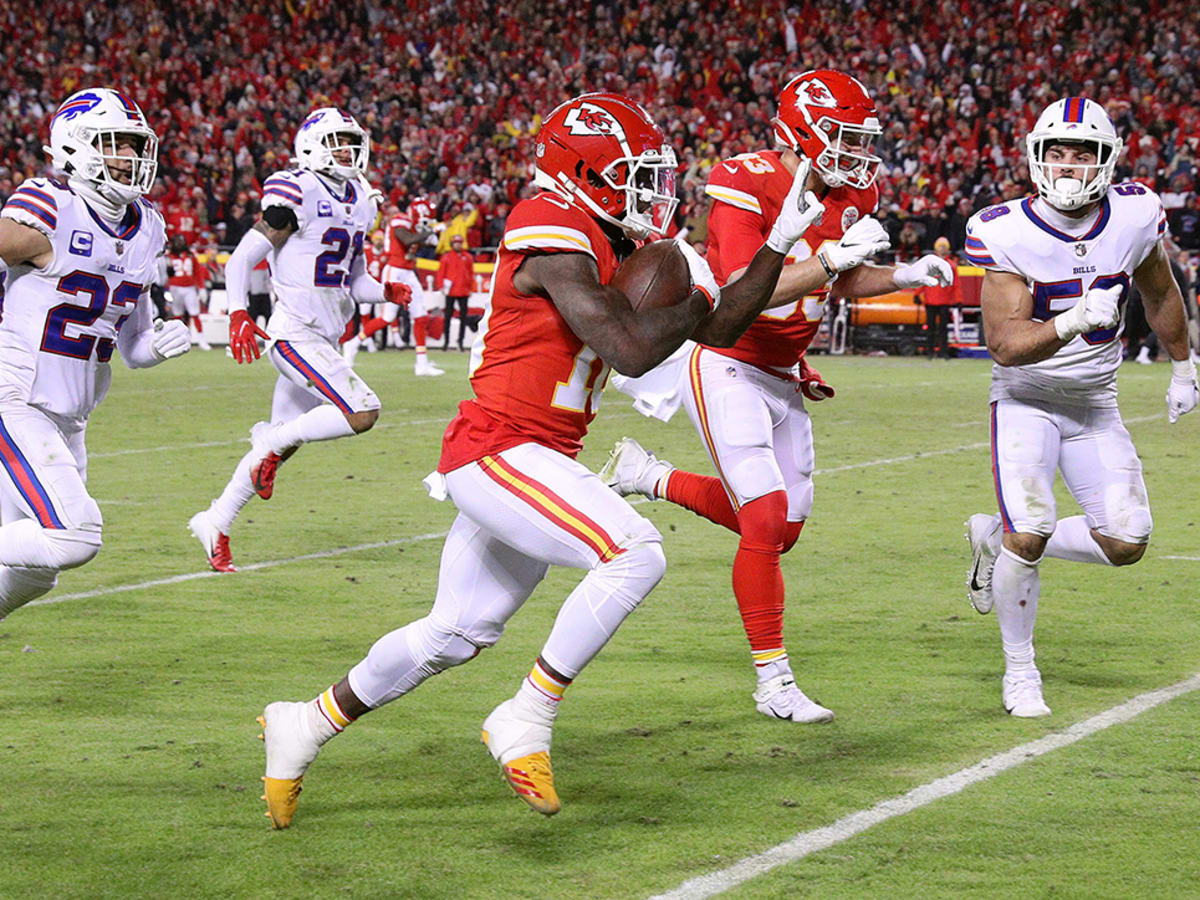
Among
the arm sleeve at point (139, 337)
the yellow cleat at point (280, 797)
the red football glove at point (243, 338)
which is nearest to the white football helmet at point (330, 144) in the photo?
the red football glove at point (243, 338)

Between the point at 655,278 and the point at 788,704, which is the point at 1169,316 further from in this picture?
the point at 655,278

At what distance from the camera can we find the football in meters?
3.96

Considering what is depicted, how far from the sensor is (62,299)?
18.1ft

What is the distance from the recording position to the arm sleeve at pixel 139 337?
592cm

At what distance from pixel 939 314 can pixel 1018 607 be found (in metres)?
16.3

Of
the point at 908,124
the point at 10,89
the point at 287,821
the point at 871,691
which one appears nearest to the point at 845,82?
the point at 871,691

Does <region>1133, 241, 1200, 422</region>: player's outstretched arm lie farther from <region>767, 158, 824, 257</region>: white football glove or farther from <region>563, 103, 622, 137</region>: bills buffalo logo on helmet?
<region>563, 103, 622, 137</region>: bills buffalo logo on helmet

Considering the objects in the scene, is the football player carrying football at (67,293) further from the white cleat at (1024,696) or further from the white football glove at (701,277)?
the white cleat at (1024,696)

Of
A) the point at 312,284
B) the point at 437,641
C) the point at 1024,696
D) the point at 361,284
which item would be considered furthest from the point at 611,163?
the point at 361,284

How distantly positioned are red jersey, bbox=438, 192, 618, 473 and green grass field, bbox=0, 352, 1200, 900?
3.19ft

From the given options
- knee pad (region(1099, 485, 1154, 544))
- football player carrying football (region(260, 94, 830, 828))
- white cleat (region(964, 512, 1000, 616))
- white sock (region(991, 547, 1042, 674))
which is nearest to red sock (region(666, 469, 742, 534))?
white cleat (region(964, 512, 1000, 616))

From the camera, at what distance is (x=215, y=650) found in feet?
19.9

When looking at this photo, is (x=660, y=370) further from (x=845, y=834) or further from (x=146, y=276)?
(x=845, y=834)

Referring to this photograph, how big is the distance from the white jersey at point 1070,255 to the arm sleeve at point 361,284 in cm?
443
